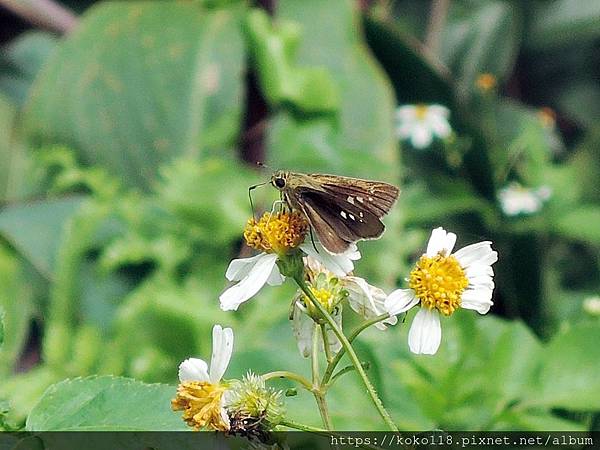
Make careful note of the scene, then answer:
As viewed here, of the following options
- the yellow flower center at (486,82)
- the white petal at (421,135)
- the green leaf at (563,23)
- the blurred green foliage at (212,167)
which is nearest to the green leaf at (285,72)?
the blurred green foliage at (212,167)

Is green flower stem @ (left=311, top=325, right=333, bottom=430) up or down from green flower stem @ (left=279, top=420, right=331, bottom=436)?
up

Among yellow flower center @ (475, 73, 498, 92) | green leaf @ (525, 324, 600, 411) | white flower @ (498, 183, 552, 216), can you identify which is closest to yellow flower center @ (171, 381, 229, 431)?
green leaf @ (525, 324, 600, 411)

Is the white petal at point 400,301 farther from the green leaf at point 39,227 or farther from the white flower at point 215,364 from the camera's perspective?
the green leaf at point 39,227

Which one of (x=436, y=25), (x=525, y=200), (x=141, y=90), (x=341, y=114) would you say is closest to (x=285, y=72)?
(x=341, y=114)

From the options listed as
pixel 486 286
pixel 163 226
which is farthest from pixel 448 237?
pixel 163 226

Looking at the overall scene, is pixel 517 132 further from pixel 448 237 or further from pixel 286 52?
pixel 448 237

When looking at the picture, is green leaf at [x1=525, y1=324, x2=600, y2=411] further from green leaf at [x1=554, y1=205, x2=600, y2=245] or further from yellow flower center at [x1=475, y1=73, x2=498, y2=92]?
yellow flower center at [x1=475, y1=73, x2=498, y2=92]

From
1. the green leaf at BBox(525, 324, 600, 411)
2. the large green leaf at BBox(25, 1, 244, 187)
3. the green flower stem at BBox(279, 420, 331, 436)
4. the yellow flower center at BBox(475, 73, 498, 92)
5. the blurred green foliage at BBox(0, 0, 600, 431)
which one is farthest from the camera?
the yellow flower center at BBox(475, 73, 498, 92)
